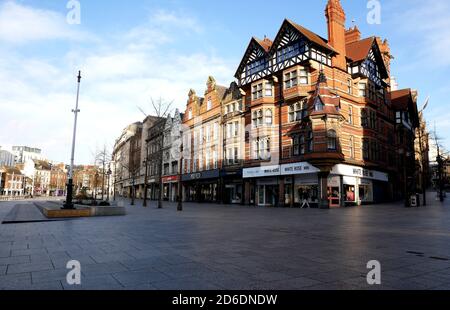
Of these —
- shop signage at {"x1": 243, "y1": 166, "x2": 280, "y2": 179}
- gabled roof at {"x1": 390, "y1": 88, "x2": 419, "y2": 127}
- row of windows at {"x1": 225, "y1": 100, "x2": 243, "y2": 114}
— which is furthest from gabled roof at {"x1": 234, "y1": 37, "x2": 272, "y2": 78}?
gabled roof at {"x1": 390, "y1": 88, "x2": 419, "y2": 127}

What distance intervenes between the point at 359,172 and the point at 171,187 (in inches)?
1385

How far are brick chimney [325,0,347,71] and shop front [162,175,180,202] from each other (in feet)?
109

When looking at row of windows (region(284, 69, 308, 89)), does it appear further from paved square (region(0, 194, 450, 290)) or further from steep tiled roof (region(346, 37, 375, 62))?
paved square (region(0, 194, 450, 290))

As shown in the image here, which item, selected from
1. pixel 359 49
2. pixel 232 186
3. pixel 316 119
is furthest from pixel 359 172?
pixel 232 186

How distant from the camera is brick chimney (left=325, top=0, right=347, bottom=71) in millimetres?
33250

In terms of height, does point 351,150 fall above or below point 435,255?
above

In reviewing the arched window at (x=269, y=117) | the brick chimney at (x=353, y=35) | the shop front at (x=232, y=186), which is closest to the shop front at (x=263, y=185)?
the shop front at (x=232, y=186)

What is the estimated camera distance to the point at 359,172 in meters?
33.2

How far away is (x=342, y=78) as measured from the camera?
109 ft

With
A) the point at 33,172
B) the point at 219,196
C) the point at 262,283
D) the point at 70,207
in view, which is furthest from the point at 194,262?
the point at 33,172

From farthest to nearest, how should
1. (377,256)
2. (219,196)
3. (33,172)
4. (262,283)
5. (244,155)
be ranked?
(33,172) < (219,196) < (244,155) < (377,256) < (262,283)

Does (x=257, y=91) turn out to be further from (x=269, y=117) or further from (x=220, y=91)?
(x=220, y=91)
